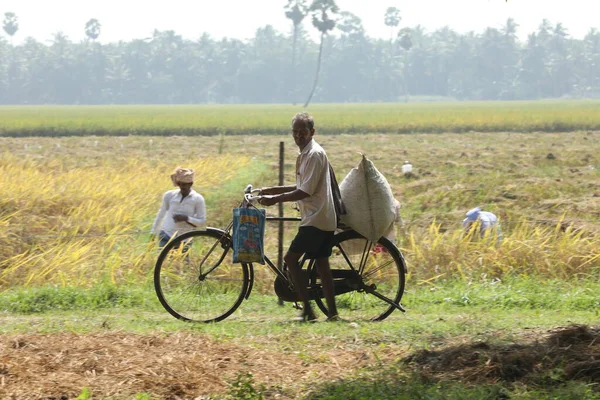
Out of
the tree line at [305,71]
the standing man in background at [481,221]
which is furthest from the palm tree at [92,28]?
the standing man in background at [481,221]

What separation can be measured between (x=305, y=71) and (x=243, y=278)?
149m

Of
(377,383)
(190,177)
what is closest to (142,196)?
(190,177)

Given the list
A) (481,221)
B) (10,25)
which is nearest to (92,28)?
(10,25)

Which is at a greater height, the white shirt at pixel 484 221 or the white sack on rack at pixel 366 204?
the white sack on rack at pixel 366 204

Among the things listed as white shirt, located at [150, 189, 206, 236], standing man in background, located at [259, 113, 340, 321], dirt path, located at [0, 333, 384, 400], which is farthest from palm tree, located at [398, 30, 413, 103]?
dirt path, located at [0, 333, 384, 400]

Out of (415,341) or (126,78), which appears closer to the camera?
(415,341)

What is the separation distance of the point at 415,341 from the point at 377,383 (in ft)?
3.95

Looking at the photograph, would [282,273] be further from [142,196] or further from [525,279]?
[142,196]

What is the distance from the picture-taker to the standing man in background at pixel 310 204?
6957 mm

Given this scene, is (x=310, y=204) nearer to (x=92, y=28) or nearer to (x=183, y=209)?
(x=183, y=209)

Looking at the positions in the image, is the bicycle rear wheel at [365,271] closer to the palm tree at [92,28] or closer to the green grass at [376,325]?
the green grass at [376,325]

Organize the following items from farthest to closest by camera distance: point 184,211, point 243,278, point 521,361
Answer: point 184,211
point 243,278
point 521,361

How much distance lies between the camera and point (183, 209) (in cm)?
980

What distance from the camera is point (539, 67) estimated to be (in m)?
149
